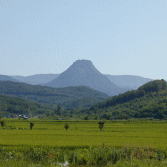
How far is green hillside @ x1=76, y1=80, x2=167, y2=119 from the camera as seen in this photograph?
100700 millimetres

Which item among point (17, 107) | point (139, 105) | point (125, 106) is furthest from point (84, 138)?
point (17, 107)

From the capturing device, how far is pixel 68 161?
77.6 ft

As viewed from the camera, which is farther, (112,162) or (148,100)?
(148,100)

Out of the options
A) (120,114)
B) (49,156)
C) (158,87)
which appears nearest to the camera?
(49,156)

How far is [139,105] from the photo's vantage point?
388 ft

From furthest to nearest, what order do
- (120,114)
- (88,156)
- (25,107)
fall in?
(25,107) → (120,114) → (88,156)

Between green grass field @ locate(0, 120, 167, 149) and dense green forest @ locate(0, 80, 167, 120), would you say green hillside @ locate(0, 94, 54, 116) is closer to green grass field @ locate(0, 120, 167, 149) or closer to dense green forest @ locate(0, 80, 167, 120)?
dense green forest @ locate(0, 80, 167, 120)

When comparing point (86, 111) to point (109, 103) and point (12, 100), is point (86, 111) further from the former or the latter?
point (12, 100)

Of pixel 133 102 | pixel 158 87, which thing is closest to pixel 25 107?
pixel 133 102

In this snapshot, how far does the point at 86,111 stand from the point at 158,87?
44.4 m

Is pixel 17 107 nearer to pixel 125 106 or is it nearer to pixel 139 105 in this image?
pixel 125 106

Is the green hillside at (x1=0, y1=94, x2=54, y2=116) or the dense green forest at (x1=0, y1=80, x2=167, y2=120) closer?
the dense green forest at (x1=0, y1=80, x2=167, y2=120)

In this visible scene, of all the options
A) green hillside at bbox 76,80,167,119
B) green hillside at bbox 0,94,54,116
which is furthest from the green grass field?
green hillside at bbox 0,94,54,116

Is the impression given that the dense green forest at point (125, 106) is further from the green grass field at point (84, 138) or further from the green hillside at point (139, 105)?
the green grass field at point (84, 138)
